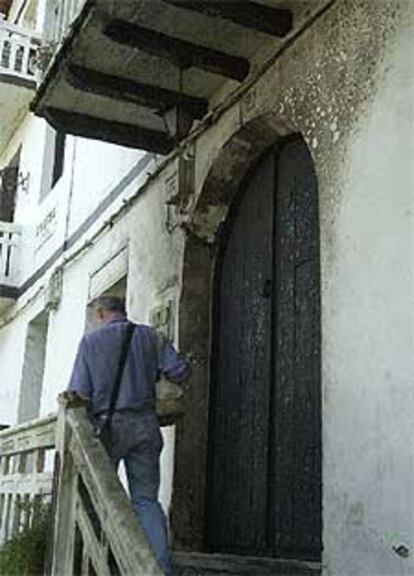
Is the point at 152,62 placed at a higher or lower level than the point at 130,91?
higher

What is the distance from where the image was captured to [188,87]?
6316 mm

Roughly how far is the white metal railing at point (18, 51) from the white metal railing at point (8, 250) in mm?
2285

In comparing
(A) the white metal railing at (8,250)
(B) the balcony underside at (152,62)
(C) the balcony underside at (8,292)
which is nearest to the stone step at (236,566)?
(B) the balcony underside at (152,62)

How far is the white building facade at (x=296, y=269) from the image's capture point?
3.93m

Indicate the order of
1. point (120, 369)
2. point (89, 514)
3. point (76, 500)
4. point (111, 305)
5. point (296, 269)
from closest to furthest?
point (89, 514), point (76, 500), point (120, 369), point (111, 305), point (296, 269)

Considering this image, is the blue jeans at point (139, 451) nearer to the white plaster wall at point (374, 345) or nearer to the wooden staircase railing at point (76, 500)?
the wooden staircase railing at point (76, 500)

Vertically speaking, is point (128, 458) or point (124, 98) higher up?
point (124, 98)

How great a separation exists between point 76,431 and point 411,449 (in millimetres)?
1586

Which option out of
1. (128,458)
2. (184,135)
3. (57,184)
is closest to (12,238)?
(57,184)

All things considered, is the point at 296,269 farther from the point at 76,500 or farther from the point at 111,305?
the point at 76,500

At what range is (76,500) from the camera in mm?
4066

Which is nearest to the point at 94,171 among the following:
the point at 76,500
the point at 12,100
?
the point at 12,100

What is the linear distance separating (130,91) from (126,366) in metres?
2.38

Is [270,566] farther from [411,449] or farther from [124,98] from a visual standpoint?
[124,98]
